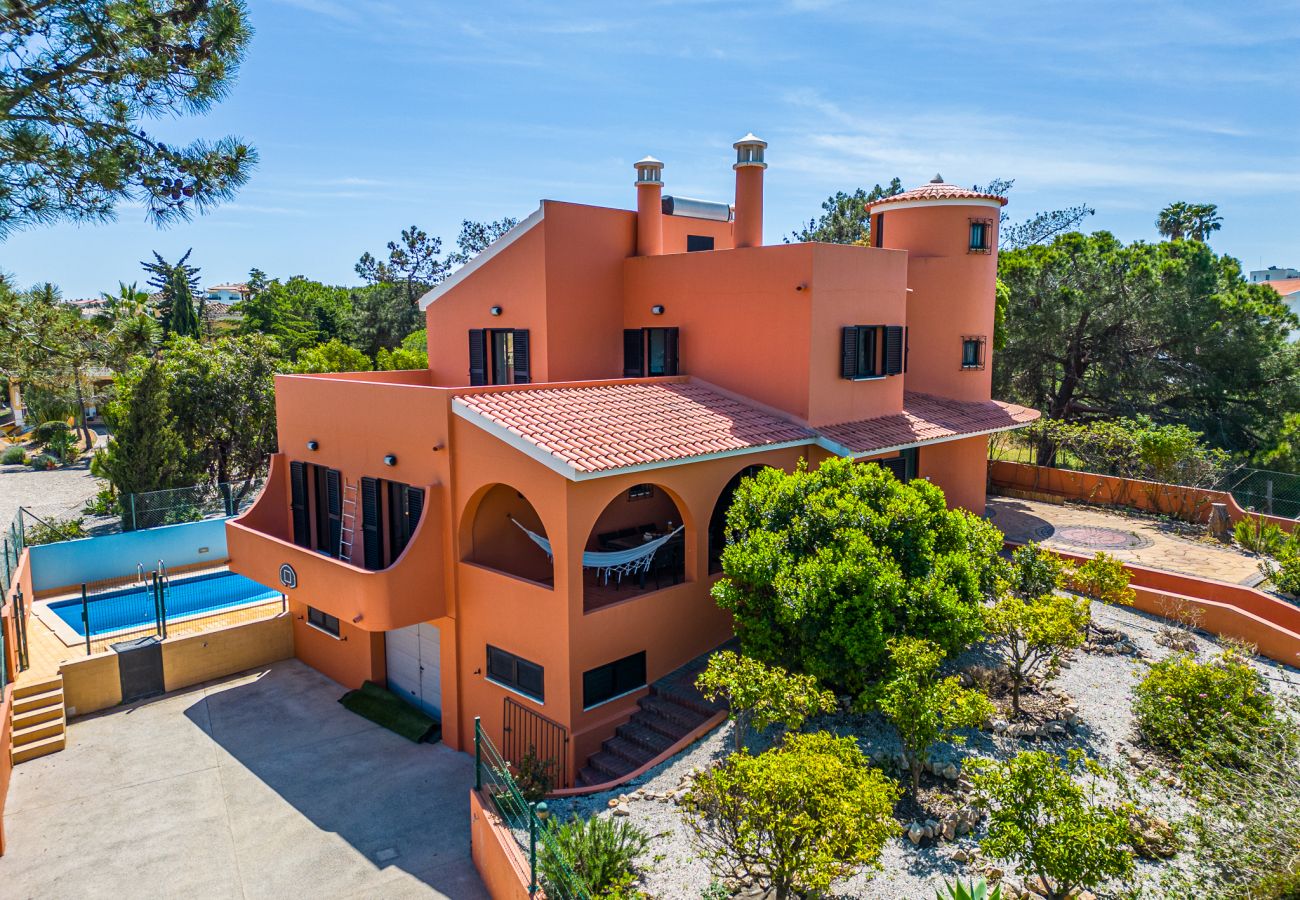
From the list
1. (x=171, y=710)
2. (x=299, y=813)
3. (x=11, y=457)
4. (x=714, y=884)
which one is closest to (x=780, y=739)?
(x=714, y=884)

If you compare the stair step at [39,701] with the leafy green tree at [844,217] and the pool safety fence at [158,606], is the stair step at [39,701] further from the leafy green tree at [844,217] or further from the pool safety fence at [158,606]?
the leafy green tree at [844,217]

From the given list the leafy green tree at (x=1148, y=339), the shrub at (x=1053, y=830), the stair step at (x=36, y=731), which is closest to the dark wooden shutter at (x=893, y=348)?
the shrub at (x=1053, y=830)

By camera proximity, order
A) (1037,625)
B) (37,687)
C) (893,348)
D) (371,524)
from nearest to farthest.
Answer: (1037,625) < (37,687) < (371,524) < (893,348)

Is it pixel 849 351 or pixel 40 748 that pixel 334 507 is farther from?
pixel 849 351

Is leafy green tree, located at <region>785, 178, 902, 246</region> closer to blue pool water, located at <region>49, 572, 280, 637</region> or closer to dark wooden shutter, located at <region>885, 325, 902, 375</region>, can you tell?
dark wooden shutter, located at <region>885, 325, 902, 375</region>

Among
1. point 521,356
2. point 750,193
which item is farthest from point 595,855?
point 750,193
